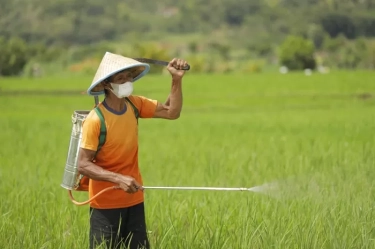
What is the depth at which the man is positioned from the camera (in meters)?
3.10

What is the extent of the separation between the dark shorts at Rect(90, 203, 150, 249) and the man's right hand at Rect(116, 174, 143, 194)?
175 mm

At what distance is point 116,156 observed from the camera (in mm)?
3152

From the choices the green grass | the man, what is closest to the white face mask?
the man

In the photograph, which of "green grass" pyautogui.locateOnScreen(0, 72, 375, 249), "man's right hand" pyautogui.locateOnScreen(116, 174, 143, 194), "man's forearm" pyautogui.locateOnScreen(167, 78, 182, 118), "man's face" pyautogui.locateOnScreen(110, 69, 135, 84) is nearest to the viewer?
"man's right hand" pyautogui.locateOnScreen(116, 174, 143, 194)

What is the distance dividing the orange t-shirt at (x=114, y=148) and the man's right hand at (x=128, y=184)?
11 centimetres

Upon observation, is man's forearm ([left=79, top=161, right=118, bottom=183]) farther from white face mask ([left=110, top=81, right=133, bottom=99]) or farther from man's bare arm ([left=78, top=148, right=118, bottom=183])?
white face mask ([left=110, top=81, right=133, bottom=99])

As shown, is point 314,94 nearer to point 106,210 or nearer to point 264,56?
point 106,210

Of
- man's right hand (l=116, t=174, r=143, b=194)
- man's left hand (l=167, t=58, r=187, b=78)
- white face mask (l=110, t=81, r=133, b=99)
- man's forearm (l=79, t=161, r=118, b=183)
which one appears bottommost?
man's right hand (l=116, t=174, r=143, b=194)

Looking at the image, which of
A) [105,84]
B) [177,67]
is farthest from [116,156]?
[177,67]

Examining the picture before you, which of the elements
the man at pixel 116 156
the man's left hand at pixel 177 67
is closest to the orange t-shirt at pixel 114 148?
the man at pixel 116 156

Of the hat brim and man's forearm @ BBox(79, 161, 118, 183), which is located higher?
the hat brim

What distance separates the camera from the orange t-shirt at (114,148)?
10.2 ft

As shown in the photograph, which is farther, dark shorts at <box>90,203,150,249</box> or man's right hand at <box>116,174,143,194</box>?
dark shorts at <box>90,203,150,249</box>

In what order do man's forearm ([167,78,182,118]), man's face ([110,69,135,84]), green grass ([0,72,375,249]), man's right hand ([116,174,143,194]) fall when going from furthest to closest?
green grass ([0,72,375,249]), man's forearm ([167,78,182,118]), man's face ([110,69,135,84]), man's right hand ([116,174,143,194])
